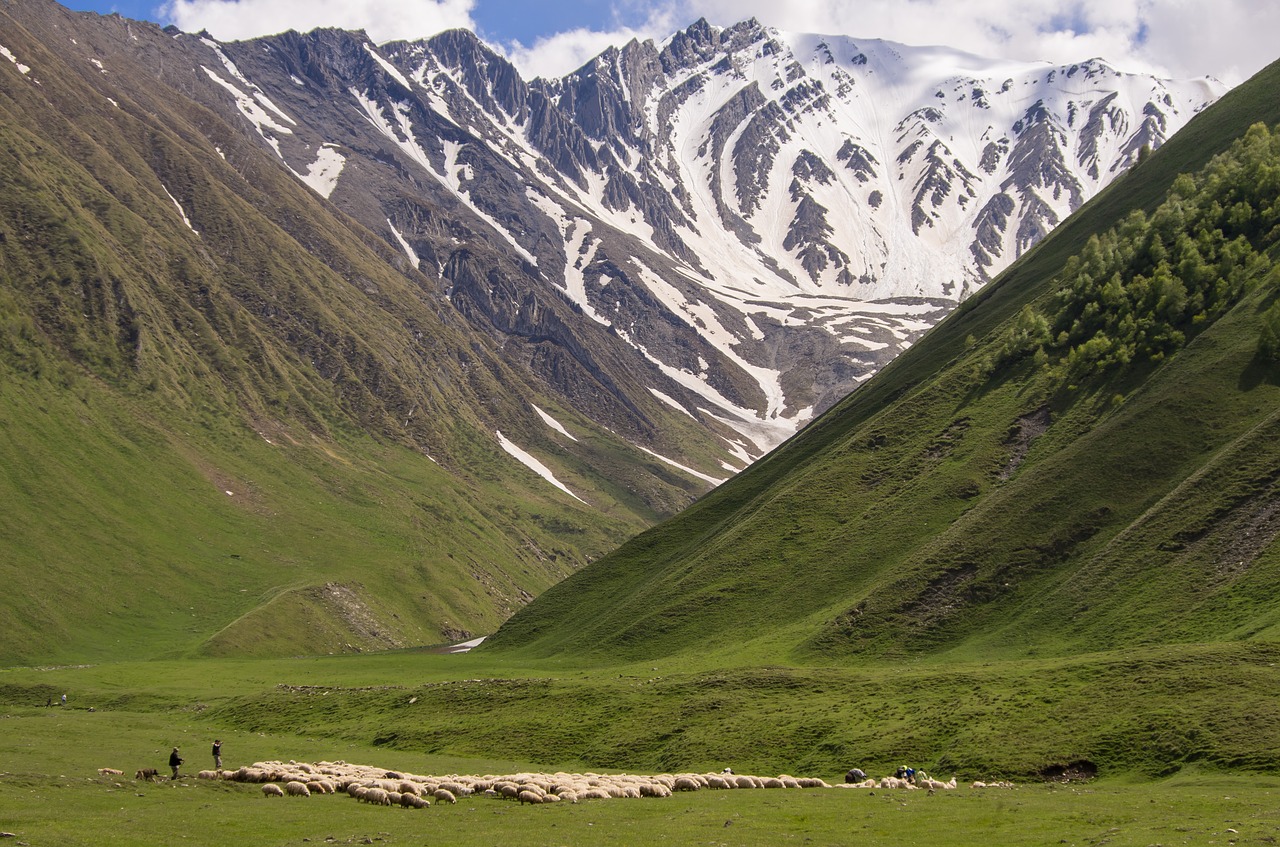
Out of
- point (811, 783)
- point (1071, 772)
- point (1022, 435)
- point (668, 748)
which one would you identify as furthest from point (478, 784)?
point (1022, 435)

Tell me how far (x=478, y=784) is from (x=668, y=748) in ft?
66.9

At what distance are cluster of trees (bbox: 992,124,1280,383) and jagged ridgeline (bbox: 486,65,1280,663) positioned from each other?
0.39m

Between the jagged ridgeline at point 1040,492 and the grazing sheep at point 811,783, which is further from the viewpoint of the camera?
Answer: the jagged ridgeline at point 1040,492

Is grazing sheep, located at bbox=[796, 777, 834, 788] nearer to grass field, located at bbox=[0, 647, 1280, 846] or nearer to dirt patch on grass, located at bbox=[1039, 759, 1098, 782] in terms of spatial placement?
grass field, located at bbox=[0, 647, 1280, 846]

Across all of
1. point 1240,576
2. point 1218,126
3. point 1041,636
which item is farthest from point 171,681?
point 1218,126

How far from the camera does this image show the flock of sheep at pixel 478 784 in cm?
5175

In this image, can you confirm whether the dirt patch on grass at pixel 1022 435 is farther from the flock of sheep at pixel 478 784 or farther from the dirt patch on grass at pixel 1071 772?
the flock of sheep at pixel 478 784

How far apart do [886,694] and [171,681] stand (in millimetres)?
80660

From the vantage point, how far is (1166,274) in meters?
142

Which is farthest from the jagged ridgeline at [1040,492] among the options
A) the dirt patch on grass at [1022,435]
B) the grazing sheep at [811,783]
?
the grazing sheep at [811,783]

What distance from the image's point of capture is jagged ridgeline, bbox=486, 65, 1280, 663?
288 ft

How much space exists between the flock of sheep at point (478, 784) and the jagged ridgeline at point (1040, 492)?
35.5m

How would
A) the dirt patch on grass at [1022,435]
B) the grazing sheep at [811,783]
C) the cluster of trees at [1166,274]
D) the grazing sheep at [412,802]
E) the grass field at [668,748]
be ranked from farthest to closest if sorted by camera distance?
the cluster of trees at [1166,274] → the dirt patch on grass at [1022,435] → the grazing sheep at [811,783] → the grazing sheep at [412,802] → the grass field at [668,748]

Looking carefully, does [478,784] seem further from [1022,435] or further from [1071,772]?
[1022,435]
